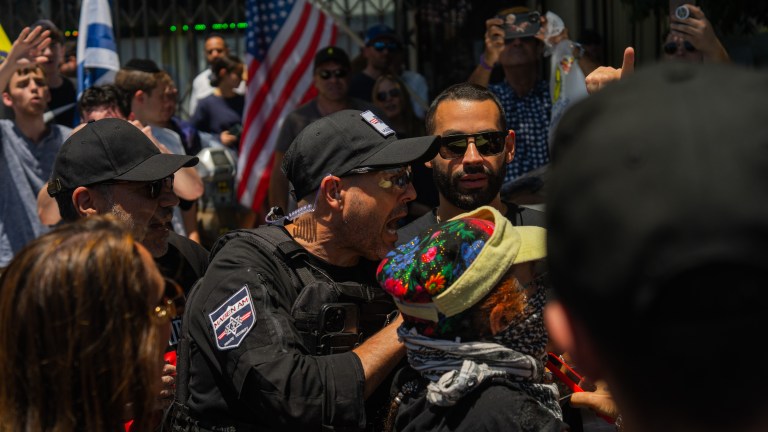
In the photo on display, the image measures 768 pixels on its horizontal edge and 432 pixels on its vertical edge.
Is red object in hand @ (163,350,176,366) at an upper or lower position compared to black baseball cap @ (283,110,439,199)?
lower

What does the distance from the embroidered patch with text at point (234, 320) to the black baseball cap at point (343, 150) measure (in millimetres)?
550

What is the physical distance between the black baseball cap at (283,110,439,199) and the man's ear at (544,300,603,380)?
2085mm

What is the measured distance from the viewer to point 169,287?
138 inches

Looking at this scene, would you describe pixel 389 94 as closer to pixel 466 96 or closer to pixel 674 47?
pixel 674 47

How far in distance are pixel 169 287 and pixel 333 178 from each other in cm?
69

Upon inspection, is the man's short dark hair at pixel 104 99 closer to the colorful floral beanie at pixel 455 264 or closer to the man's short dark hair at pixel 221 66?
the man's short dark hair at pixel 221 66

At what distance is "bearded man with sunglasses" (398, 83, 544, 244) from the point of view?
426 centimetres

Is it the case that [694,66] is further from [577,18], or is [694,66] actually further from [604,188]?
[577,18]

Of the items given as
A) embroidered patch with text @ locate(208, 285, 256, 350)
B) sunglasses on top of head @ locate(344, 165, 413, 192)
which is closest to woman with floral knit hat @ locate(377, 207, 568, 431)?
embroidered patch with text @ locate(208, 285, 256, 350)

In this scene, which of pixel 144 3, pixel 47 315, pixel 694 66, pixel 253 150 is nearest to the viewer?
pixel 694 66

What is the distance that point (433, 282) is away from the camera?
8.64 feet

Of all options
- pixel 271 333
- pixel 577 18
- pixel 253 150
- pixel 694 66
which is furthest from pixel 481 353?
pixel 577 18

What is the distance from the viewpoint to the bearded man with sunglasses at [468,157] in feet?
14.0

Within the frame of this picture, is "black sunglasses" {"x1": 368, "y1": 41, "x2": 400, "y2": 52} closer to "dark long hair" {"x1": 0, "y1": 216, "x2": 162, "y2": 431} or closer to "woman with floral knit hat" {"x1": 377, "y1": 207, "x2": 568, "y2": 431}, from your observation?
"woman with floral knit hat" {"x1": 377, "y1": 207, "x2": 568, "y2": 431}
